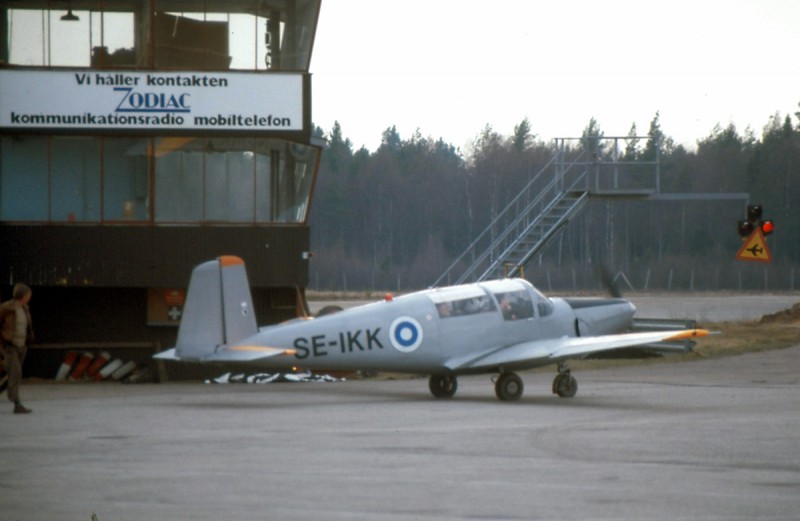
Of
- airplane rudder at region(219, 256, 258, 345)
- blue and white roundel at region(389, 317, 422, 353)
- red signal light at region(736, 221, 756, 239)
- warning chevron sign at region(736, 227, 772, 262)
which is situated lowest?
blue and white roundel at region(389, 317, 422, 353)

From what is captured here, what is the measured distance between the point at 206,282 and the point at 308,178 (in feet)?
25.8

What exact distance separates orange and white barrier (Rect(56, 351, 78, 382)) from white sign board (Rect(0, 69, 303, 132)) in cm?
456

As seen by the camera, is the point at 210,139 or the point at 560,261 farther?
the point at 560,261

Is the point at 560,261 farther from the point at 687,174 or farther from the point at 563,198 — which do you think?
the point at 563,198

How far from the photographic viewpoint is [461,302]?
64.6 feet

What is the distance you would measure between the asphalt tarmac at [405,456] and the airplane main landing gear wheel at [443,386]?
0.67 ft

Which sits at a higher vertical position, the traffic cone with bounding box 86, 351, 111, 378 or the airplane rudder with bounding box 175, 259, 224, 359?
the airplane rudder with bounding box 175, 259, 224, 359

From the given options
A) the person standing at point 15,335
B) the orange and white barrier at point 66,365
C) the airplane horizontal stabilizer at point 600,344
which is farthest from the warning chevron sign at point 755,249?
the person standing at point 15,335

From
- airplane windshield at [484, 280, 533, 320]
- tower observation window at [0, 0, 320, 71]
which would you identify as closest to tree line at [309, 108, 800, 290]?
tower observation window at [0, 0, 320, 71]

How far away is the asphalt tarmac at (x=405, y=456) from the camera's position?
31.2 feet

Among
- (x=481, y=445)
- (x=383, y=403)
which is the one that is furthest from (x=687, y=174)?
(x=481, y=445)

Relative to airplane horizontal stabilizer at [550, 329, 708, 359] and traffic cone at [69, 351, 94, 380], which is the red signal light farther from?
traffic cone at [69, 351, 94, 380]

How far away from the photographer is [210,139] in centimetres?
2533

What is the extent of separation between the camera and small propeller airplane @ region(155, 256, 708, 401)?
60.3ft
